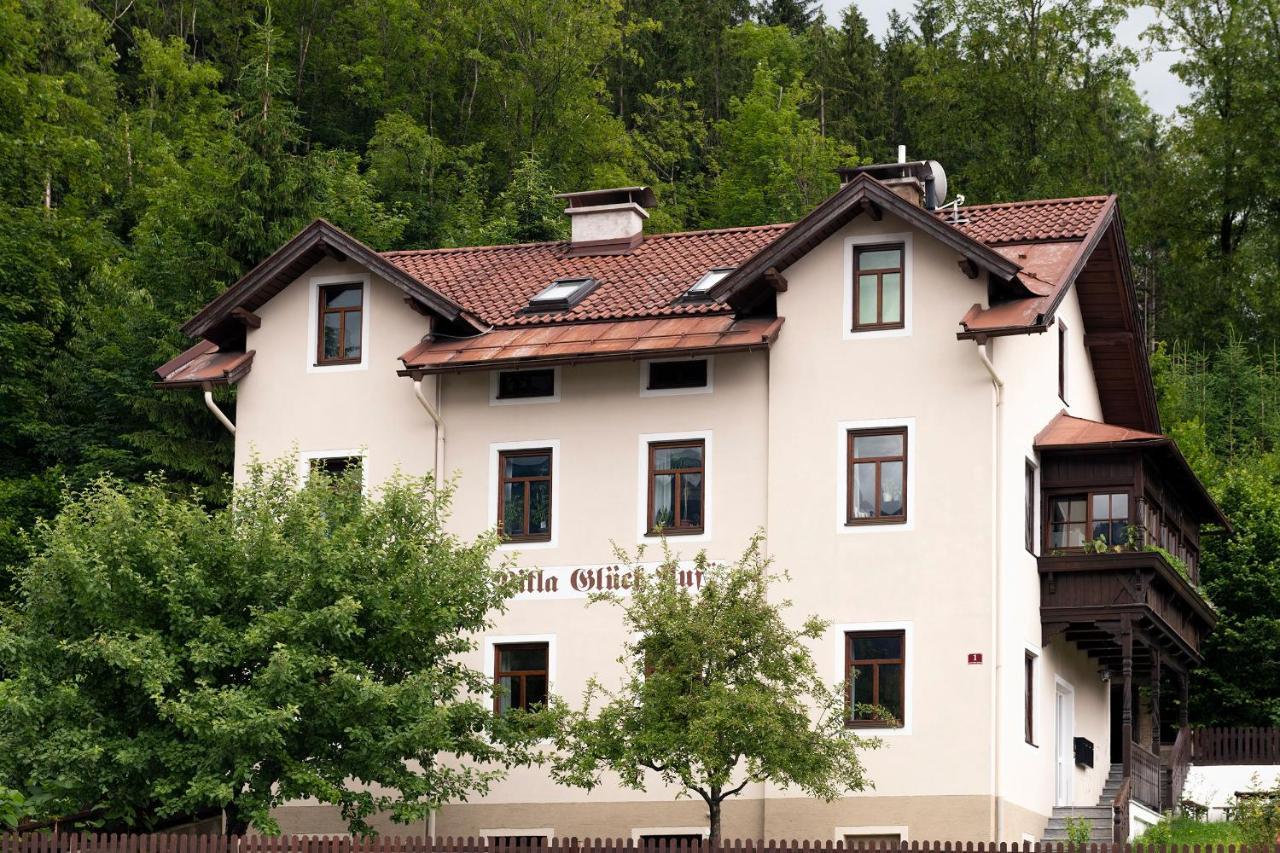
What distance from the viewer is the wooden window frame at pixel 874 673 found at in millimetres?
33219

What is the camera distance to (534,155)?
68.4m

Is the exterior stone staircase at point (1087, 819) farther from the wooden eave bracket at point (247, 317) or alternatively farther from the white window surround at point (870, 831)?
the wooden eave bracket at point (247, 317)

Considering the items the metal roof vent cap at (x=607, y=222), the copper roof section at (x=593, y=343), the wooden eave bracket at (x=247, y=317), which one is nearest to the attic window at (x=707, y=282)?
the copper roof section at (x=593, y=343)

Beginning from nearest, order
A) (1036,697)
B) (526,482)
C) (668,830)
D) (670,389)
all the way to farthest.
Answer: (668,830) → (1036,697) → (670,389) → (526,482)

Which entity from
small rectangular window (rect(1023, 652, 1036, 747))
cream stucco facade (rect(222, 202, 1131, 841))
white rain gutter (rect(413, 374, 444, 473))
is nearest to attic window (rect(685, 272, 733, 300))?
cream stucco facade (rect(222, 202, 1131, 841))

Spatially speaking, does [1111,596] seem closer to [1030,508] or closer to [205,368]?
[1030,508]

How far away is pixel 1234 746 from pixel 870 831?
489 inches

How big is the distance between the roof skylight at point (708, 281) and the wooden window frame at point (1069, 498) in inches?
264

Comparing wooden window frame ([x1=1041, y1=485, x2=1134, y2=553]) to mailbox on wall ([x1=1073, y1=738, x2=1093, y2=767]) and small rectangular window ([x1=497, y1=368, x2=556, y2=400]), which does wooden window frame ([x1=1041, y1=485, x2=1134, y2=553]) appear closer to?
mailbox on wall ([x1=1073, y1=738, x2=1093, y2=767])

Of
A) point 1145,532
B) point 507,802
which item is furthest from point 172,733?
point 1145,532

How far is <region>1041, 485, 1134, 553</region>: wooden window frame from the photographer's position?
35.7 metres

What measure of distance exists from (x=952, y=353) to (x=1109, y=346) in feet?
24.7

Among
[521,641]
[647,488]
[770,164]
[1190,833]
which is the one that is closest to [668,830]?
[521,641]

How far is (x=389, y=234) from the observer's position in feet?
193
